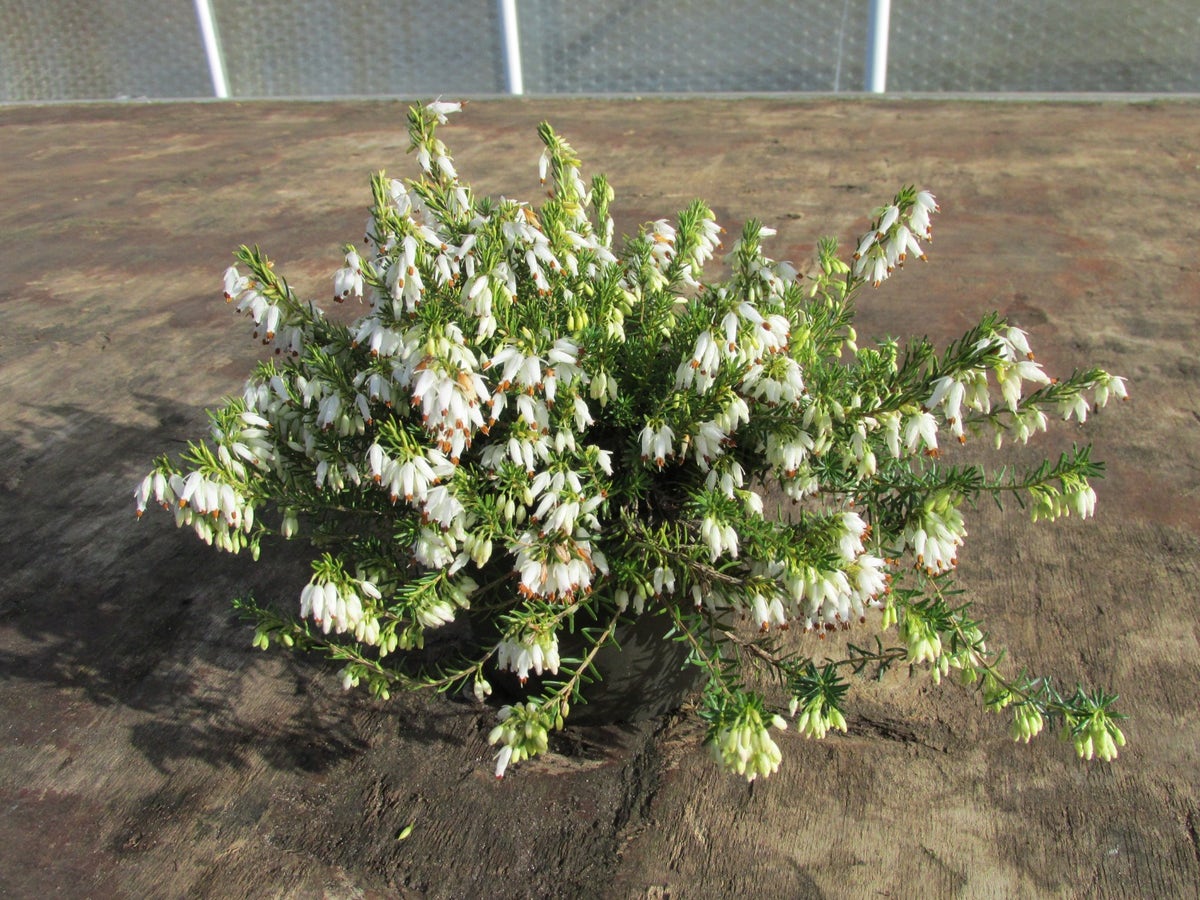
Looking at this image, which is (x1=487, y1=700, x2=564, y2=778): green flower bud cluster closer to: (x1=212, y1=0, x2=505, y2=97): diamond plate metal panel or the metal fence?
the metal fence

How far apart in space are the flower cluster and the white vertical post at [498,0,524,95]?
10.1 m

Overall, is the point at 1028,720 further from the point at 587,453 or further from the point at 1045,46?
the point at 1045,46

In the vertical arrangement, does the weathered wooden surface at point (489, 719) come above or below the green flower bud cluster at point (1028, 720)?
below

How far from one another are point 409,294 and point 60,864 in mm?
1550

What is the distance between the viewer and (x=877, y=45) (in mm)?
10398

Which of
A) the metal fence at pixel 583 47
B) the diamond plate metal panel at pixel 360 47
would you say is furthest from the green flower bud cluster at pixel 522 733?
the diamond plate metal panel at pixel 360 47

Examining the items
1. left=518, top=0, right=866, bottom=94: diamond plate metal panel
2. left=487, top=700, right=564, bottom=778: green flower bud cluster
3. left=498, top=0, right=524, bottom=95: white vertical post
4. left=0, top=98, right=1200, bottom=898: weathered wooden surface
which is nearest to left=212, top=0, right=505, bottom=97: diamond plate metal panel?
left=498, top=0, right=524, bottom=95: white vertical post

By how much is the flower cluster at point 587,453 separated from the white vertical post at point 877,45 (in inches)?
361

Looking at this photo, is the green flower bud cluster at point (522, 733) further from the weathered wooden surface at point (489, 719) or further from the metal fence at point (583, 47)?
the metal fence at point (583, 47)

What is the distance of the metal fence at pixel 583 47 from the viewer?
10133 millimetres

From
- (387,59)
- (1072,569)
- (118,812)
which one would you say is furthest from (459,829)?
(387,59)

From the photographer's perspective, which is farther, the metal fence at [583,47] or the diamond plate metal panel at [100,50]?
the diamond plate metal panel at [100,50]

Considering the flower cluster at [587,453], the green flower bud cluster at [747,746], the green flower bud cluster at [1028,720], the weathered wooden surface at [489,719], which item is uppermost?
the flower cluster at [587,453]

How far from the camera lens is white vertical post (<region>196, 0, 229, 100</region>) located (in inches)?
492
